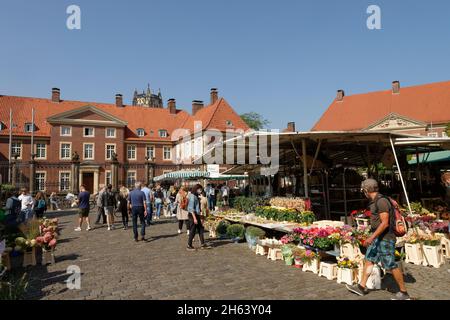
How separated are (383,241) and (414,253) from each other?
2800mm

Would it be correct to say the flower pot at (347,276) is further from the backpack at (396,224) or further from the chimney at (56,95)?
the chimney at (56,95)

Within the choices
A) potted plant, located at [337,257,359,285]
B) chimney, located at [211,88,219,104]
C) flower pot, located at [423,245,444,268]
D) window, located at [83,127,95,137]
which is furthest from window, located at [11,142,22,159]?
flower pot, located at [423,245,444,268]

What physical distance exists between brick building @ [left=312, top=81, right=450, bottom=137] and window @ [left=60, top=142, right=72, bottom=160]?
36.2 m

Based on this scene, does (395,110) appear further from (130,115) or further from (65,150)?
(65,150)

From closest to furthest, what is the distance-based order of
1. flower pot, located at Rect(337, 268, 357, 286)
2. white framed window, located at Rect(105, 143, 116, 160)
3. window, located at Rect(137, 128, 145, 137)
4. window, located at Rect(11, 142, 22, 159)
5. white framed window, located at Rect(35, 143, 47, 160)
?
flower pot, located at Rect(337, 268, 357, 286) → window, located at Rect(11, 142, 22, 159) → white framed window, located at Rect(35, 143, 47, 160) → white framed window, located at Rect(105, 143, 116, 160) → window, located at Rect(137, 128, 145, 137)

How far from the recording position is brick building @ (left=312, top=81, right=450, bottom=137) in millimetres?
41719

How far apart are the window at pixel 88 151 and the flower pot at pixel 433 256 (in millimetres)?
40954

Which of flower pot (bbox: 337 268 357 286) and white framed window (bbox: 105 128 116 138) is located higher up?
white framed window (bbox: 105 128 116 138)

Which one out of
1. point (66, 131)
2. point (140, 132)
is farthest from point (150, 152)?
point (66, 131)

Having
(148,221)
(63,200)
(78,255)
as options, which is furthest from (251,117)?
(78,255)

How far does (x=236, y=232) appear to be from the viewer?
9.77m

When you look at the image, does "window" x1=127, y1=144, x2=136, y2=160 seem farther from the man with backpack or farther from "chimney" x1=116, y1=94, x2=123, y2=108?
the man with backpack
